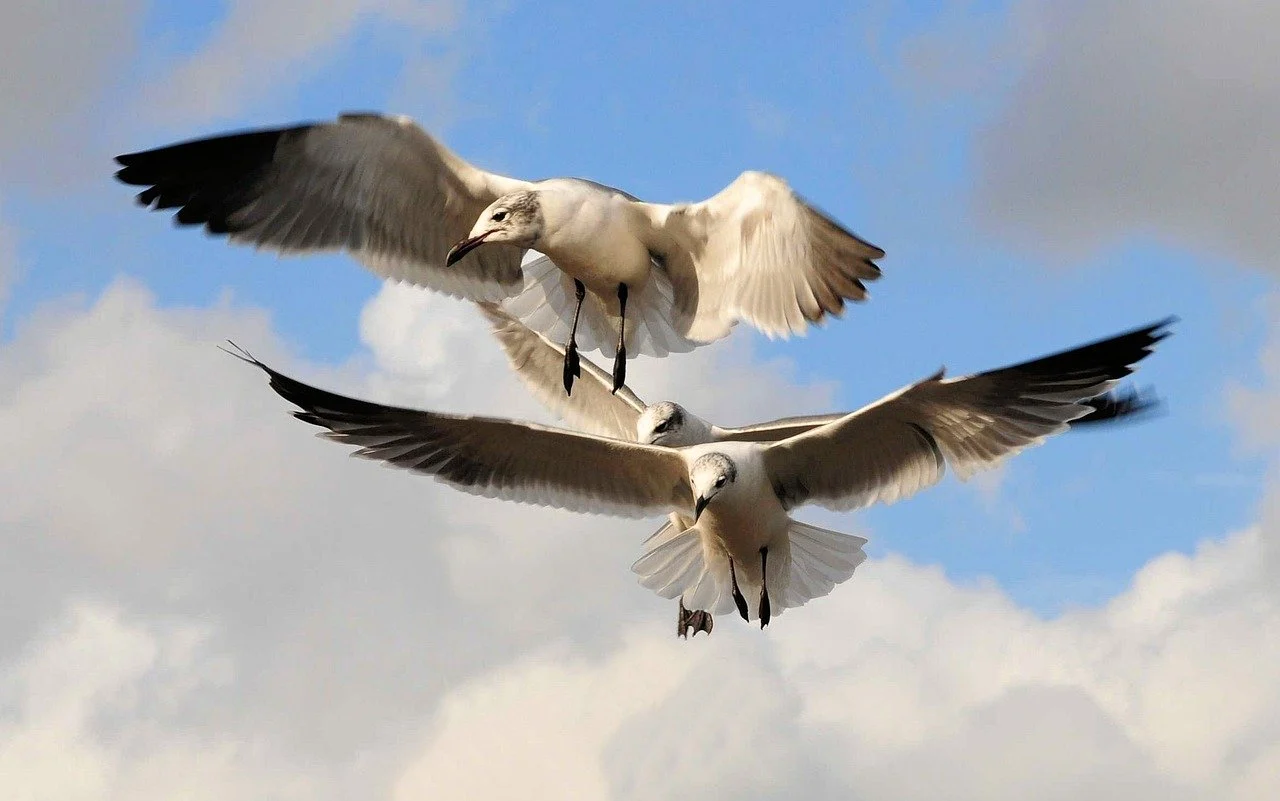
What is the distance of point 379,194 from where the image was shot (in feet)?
31.3

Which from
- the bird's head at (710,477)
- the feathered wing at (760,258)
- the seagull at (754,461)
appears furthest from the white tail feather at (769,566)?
the feathered wing at (760,258)

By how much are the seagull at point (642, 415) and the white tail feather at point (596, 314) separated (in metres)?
0.11

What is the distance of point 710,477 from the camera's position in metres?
9.03

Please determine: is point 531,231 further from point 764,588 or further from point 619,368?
point 764,588

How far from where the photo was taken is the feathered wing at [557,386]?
11578 mm

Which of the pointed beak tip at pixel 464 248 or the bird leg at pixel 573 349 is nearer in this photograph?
the pointed beak tip at pixel 464 248

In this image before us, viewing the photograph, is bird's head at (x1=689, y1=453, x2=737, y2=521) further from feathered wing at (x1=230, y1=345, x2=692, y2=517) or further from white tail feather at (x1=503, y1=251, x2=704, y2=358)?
white tail feather at (x1=503, y1=251, x2=704, y2=358)

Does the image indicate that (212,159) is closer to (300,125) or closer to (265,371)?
(300,125)

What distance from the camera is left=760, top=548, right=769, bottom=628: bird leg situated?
956 centimetres

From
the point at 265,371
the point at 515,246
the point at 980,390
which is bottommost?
the point at 980,390

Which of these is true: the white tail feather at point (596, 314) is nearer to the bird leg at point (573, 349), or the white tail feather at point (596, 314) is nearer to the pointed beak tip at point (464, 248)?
the bird leg at point (573, 349)

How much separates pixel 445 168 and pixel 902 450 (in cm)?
222

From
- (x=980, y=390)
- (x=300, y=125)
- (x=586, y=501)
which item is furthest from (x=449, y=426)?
(x=980, y=390)

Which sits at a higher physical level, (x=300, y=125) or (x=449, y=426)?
(x=300, y=125)
